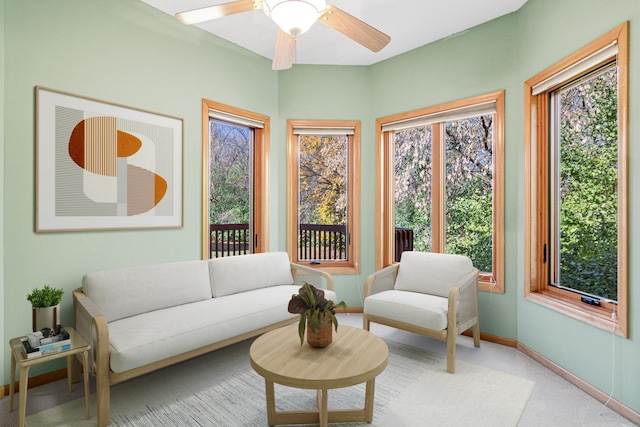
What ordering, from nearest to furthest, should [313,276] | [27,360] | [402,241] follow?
[27,360] < [313,276] < [402,241]

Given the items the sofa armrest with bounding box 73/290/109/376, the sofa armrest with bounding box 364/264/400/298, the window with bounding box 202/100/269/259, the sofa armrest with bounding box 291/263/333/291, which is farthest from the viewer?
the window with bounding box 202/100/269/259

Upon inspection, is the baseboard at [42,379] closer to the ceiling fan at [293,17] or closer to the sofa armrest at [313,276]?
the sofa armrest at [313,276]

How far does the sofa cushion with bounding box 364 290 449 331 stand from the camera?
2697 millimetres

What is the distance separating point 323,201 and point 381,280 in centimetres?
129

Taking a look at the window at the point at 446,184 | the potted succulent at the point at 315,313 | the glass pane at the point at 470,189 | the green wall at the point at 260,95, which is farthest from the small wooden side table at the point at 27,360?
the glass pane at the point at 470,189

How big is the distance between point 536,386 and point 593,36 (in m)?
2.39

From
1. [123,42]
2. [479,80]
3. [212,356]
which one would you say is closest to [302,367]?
[212,356]

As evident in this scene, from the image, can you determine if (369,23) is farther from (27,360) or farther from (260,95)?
(27,360)

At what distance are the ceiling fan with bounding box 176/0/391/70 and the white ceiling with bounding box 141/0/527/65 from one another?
3.21ft

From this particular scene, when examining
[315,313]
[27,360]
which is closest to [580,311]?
[315,313]

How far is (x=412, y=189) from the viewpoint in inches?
158

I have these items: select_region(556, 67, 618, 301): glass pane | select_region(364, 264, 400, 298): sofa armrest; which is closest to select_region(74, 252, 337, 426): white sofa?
select_region(364, 264, 400, 298): sofa armrest

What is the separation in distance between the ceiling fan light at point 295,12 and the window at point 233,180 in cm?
188

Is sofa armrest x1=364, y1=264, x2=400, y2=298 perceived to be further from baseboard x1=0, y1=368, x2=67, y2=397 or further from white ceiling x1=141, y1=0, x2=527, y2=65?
baseboard x1=0, y1=368, x2=67, y2=397
